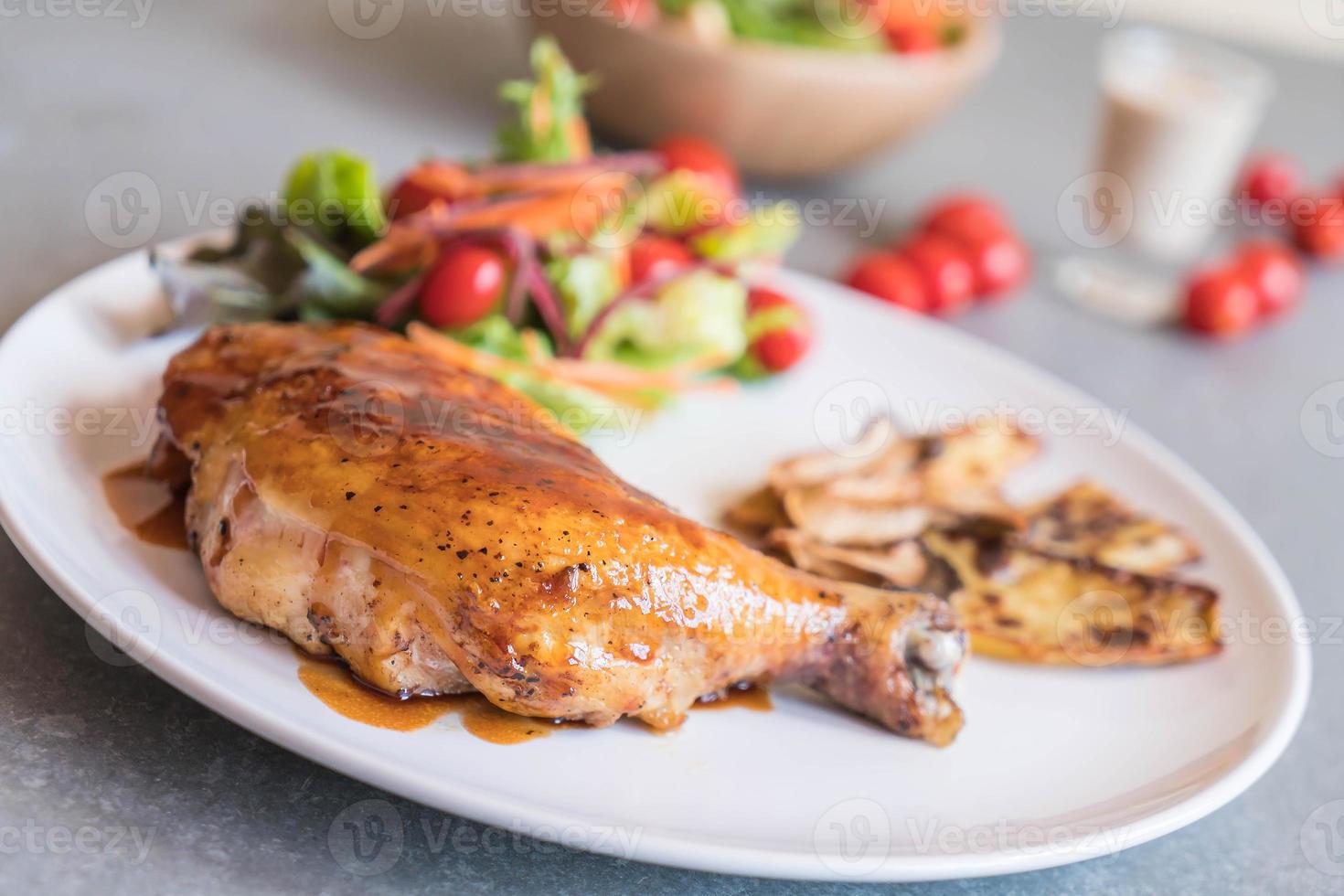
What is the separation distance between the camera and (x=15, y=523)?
2.25 m

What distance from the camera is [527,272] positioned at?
11.9 feet

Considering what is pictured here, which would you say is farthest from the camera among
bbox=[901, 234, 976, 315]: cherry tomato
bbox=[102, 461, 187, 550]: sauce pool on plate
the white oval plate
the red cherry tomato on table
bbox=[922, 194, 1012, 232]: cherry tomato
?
bbox=[922, 194, 1012, 232]: cherry tomato

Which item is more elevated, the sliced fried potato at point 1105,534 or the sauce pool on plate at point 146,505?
the sliced fried potato at point 1105,534

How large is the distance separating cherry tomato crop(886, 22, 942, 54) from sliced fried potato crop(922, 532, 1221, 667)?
9.06ft

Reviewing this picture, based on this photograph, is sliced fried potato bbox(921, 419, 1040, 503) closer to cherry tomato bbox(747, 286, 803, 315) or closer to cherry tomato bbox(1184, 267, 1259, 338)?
cherry tomato bbox(747, 286, 803, 315)

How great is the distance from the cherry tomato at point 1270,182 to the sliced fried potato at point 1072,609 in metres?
3.94

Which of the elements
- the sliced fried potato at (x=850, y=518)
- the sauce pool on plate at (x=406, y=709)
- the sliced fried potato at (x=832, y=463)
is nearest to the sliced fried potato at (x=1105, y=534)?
the sliced fried potato at (x=850, y=518)

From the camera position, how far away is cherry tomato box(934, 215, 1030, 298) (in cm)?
504

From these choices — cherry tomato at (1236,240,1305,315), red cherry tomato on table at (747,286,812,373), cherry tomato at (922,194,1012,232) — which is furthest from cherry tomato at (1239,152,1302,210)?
red cherry tomato on table at (747,286,812,373)

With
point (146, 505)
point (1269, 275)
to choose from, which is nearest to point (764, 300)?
point (146, 505)

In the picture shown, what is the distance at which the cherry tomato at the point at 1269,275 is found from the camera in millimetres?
5352

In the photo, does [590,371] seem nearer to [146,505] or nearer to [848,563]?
[848,563]

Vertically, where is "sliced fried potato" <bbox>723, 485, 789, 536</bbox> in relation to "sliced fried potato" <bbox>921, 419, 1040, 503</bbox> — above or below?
below

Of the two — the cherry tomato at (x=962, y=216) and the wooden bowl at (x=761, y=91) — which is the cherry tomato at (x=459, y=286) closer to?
the wooden bowl at (x=761, y=91)
